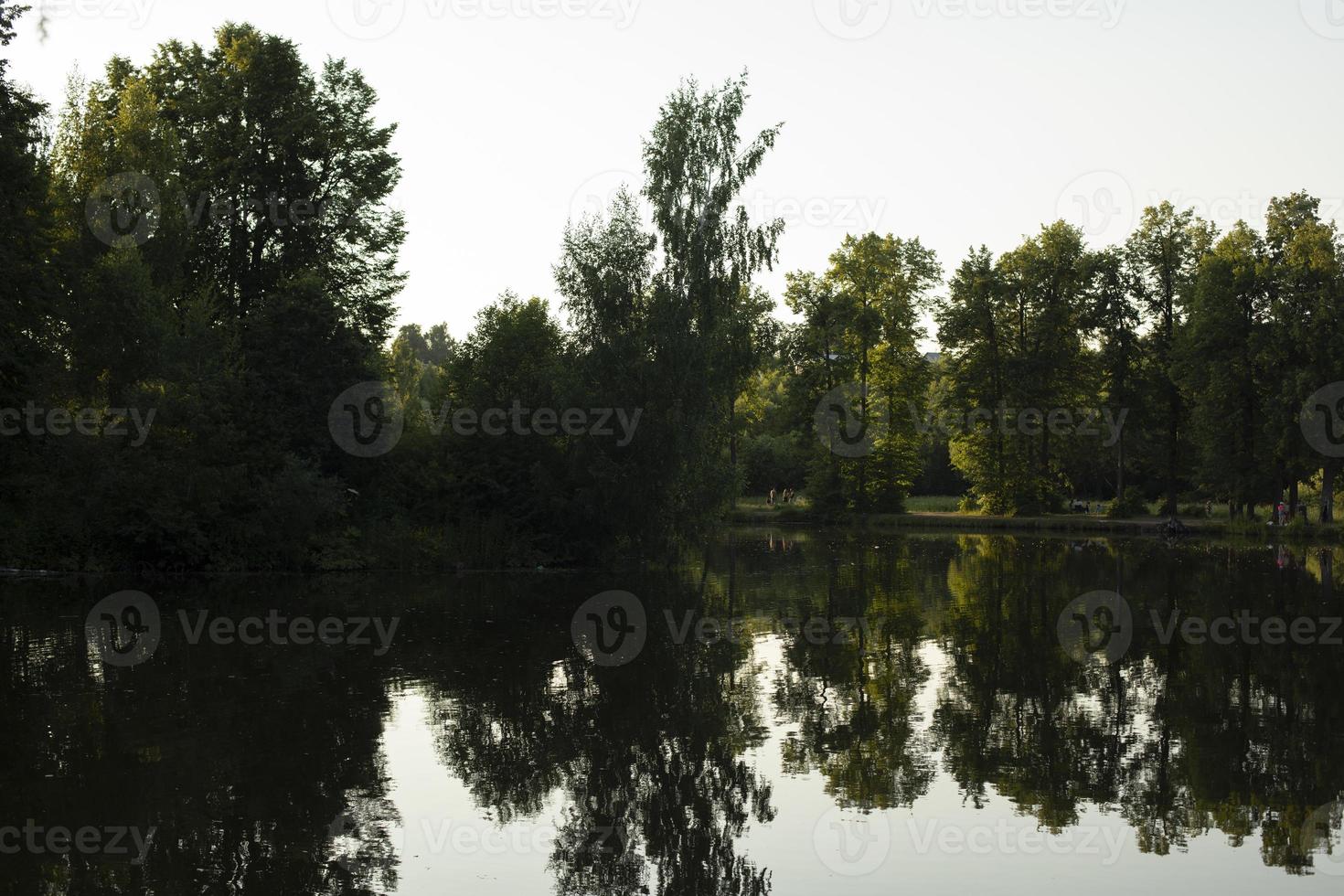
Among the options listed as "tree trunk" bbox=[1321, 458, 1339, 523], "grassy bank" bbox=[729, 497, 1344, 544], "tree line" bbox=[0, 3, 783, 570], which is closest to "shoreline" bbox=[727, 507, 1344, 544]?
"grassy bank" bbox=[729, 497, 1344, 544]

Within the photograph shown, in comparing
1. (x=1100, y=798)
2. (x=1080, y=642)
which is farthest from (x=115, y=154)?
(x=1100, y=798)

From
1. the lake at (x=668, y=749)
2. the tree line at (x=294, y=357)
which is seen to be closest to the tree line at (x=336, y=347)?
the tree line at (x=294, y=357)

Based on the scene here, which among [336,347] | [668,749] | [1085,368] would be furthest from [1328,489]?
[668,749]

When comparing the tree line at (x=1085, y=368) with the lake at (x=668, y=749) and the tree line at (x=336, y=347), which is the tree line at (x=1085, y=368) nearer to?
the tree line at (x=336, y=347)

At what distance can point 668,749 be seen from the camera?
45.7 ft

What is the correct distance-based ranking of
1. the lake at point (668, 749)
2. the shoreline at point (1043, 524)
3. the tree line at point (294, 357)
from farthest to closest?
the shoreline at point (1043, 524) → the tree line at point (294, 357) → the lake at point (668, 749)

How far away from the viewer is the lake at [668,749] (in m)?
10.0

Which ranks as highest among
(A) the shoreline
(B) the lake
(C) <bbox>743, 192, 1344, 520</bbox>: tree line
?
(C) <bbox>743, 192, 1344, 520</bbox>: tree line

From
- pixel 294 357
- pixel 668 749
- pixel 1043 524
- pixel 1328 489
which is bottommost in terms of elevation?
pixel 668 749

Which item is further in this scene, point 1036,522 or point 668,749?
point 1036,522

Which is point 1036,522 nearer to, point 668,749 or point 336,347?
point 336,347

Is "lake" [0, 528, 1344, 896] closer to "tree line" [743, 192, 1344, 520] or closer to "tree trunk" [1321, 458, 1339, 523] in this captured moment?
"tree trunk" [1321, 458, 1339, 523]

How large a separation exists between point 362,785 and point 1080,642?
14.3 meters

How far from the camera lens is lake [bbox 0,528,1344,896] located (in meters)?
10.0
